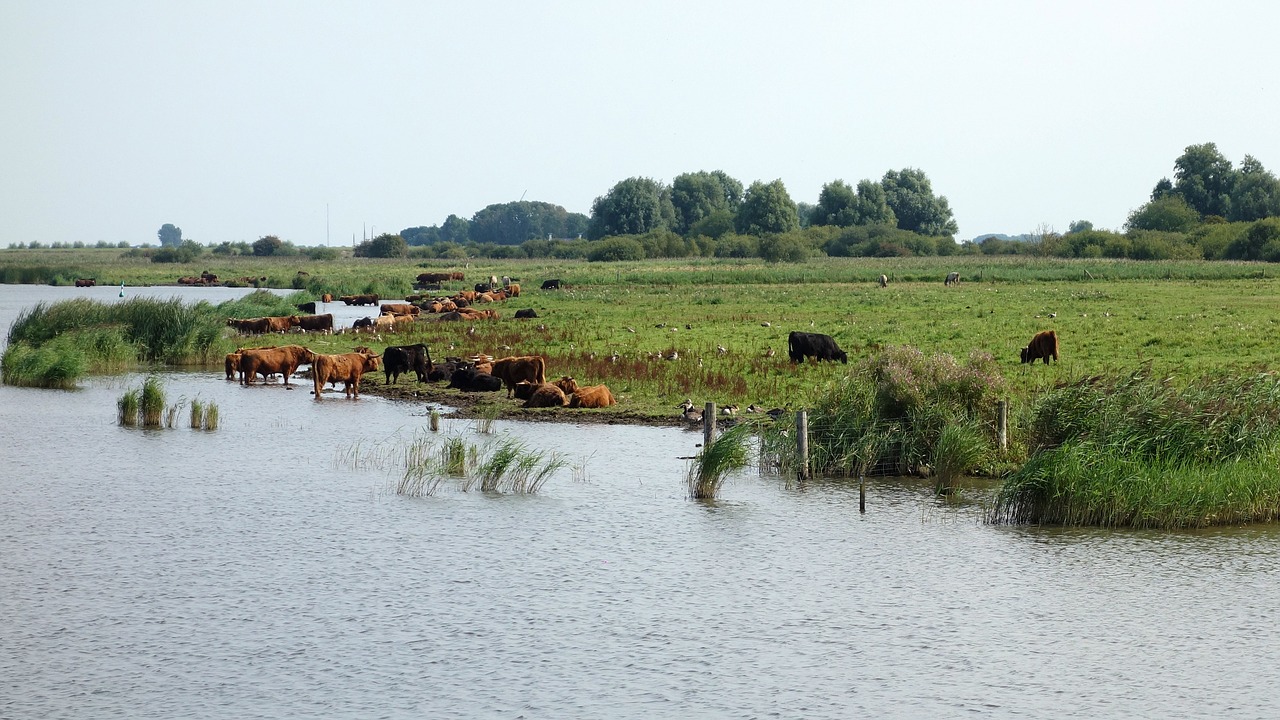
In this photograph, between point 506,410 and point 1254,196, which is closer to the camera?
point 506,410

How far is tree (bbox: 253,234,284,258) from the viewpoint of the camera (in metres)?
185

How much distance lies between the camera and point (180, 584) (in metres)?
15.2

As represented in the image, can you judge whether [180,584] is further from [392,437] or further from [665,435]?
[665,435]

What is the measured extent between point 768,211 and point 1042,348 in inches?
5284

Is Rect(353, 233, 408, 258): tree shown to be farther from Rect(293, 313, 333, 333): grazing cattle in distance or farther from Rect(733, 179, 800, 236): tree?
Rect(293, 313, 333, 333): grazing cattle in distance

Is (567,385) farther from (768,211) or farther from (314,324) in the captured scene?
(768,211)

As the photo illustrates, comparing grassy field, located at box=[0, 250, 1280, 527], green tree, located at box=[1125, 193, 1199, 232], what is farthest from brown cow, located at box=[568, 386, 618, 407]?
green tree, located at box=[1125, 193, 1199, 232]

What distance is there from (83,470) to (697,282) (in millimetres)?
60240

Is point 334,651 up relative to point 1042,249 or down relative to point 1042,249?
down

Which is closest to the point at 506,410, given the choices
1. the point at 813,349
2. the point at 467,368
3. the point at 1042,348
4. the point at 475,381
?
the point at 475,381

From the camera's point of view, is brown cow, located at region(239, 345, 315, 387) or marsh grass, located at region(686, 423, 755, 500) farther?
brown cow, located at region(239, 345, 315, 387)

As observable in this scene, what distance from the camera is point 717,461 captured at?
1964 cm

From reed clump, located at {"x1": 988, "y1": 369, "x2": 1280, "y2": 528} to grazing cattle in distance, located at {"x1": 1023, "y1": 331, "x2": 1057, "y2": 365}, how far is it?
475 inches

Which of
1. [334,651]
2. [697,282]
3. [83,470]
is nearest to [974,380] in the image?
[334,651]
